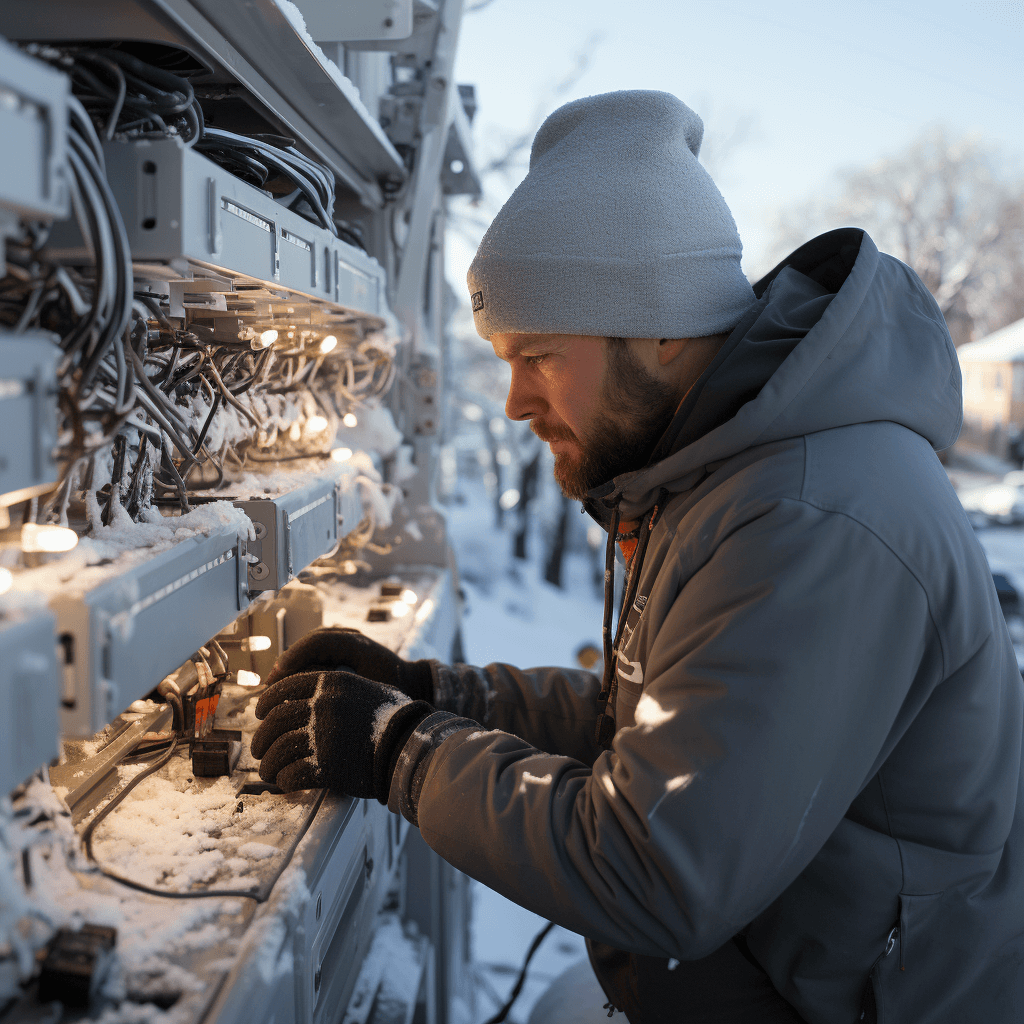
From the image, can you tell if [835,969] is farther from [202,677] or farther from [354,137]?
[354,137]

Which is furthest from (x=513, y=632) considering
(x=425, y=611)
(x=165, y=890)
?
(x=165, y=890)

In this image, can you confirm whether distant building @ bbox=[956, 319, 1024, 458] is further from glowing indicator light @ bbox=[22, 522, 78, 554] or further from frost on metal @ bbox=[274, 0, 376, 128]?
glowing indicator light @ bbox=[22, 522, 78, 554]

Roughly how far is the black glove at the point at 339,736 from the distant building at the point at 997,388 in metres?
19.2

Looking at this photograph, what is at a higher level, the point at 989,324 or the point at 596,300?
the point at 989,324

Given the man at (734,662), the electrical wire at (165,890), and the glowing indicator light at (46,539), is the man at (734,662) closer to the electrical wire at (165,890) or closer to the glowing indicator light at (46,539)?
the electrical wire at (165,890)

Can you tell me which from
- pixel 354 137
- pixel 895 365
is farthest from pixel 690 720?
pixel 354 137

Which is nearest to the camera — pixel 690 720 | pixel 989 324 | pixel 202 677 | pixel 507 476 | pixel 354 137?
pixel 690 720

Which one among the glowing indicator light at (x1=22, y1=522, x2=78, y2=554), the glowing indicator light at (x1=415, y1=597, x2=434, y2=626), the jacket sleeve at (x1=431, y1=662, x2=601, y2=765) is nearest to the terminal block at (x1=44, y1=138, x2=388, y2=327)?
the glowing indicator light at (x1=22, y1=522, x2=78, y2=554)

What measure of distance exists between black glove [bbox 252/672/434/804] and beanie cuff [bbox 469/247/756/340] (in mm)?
560

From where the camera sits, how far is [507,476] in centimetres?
1625

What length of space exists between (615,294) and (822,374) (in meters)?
0.30

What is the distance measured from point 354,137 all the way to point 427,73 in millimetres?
517

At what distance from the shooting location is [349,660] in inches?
55.2

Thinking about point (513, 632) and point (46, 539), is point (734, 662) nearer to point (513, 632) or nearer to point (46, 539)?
point (46, 539)
